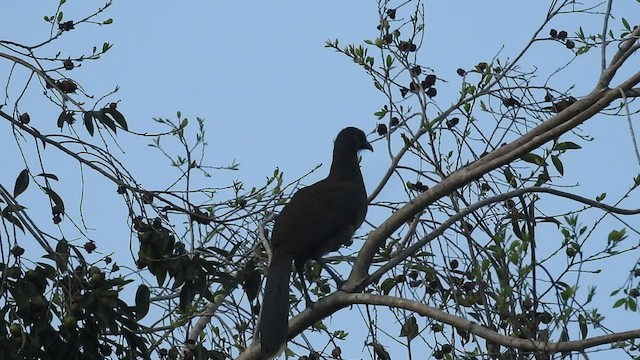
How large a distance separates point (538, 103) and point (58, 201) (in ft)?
8.07

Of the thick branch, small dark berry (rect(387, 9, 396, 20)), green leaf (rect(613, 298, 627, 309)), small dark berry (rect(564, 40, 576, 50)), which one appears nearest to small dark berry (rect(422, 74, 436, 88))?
small dark berry (rect(387, 9, 396, 20))

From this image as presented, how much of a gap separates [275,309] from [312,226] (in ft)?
2.69

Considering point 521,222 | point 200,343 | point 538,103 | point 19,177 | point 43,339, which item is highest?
point 538,103

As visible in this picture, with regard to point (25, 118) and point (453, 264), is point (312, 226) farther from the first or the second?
point (25, 118)

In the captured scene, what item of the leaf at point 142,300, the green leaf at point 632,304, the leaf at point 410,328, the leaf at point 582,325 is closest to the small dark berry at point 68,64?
the leaf at point 142,300

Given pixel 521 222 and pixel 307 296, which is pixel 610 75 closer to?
pixel 521 222

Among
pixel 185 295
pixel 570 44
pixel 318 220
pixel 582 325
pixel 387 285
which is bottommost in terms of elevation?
pixel 582 325

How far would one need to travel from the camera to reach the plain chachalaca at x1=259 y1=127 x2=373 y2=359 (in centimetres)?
562

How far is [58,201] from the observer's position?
5031 millimetres

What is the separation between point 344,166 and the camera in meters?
6.95

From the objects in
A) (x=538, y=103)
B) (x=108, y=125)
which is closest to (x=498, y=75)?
(x=538, y=103)

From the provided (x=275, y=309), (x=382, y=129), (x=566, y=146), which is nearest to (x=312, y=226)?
(x=382, y=129)

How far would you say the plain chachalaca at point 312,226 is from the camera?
5.62 meters

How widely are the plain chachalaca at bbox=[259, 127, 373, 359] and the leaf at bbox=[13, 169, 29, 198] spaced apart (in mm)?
1246
